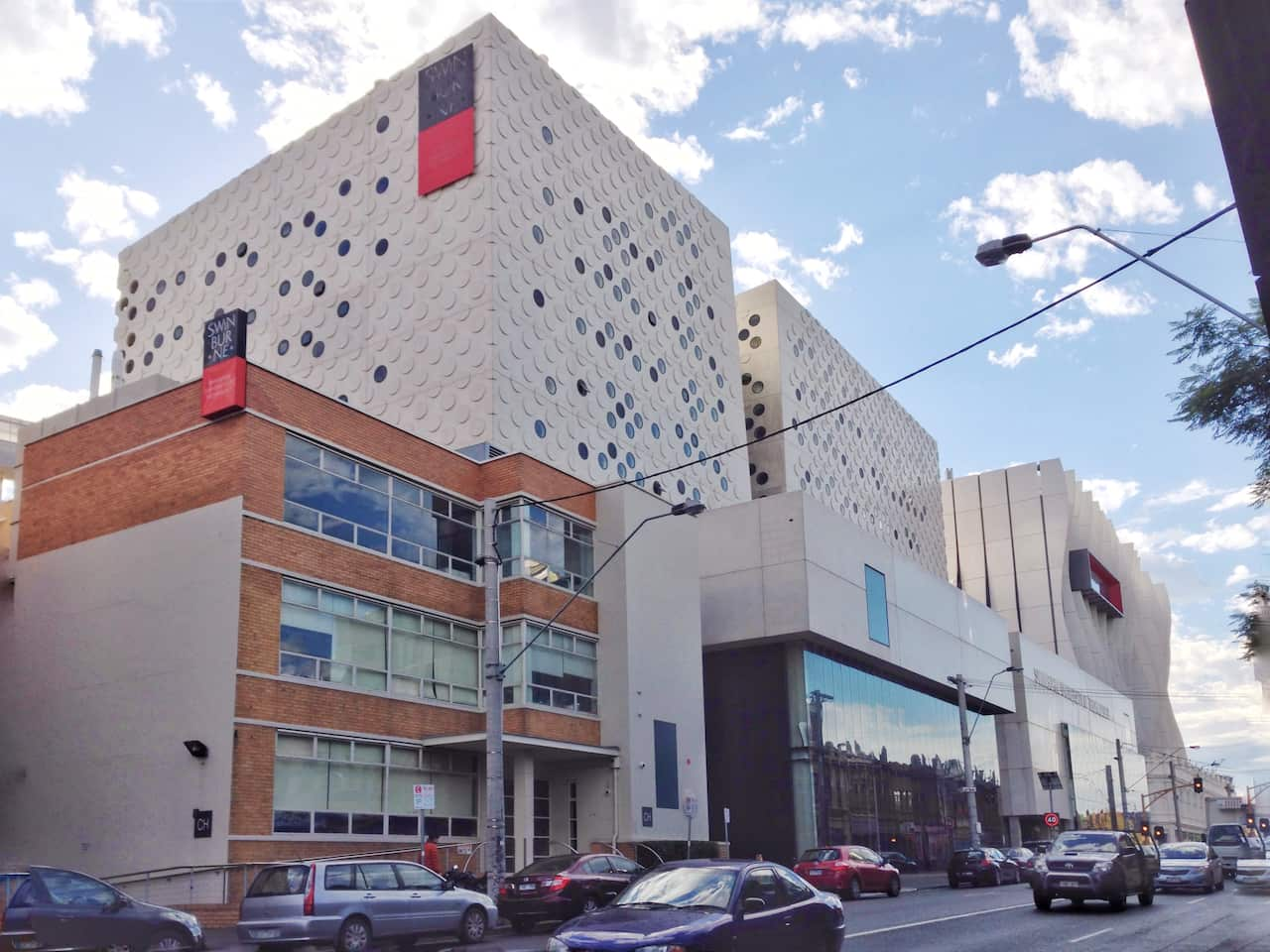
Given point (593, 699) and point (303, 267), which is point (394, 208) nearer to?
point (303, 267)

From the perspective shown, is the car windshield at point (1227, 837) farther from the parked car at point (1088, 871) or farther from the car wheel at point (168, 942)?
the car wheel at point (168, 942)

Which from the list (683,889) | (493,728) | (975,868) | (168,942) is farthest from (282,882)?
(975,868)

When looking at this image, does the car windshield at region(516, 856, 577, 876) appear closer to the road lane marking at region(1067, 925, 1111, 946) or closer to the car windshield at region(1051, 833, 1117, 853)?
the car windshield at region(1051, 833, 1117, 853)

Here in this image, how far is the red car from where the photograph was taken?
31828 millimetres

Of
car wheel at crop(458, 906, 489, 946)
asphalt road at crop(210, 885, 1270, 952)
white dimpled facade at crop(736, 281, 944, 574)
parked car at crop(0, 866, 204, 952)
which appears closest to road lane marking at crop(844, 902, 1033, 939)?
asphalt road at crop(210, 885, 1270, 952)

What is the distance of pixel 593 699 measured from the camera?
113 ft

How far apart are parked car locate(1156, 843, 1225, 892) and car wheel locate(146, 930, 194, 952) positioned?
71.5 feet

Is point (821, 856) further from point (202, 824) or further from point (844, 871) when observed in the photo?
point (202, 824)

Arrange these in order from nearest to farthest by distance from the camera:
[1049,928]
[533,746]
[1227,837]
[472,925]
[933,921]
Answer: [1049,928], [472,925], [933,921], [533,746], [1227,837]

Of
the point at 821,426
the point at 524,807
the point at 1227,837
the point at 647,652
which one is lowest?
the point at 1227,837

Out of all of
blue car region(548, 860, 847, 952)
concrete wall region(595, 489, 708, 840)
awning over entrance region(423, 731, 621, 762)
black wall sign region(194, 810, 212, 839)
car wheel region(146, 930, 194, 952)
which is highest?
concrete wall region(595, 489, 708, 840)

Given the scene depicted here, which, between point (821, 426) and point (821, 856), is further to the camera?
point (821, 426)

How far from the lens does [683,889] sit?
11219mm

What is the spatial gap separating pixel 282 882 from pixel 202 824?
7.14 meters
